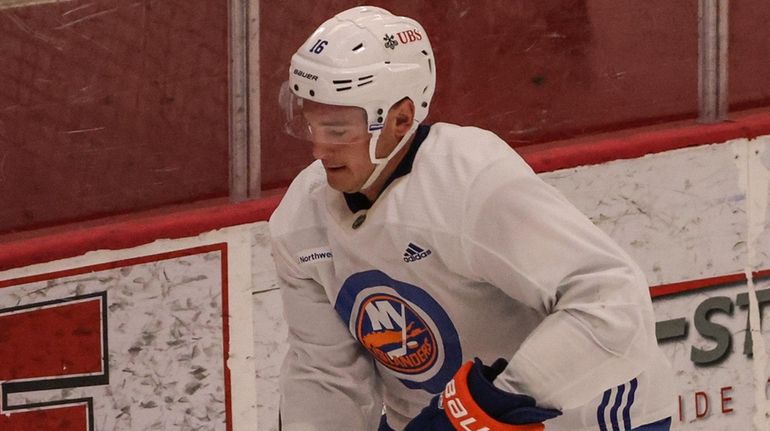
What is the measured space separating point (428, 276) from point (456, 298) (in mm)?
55

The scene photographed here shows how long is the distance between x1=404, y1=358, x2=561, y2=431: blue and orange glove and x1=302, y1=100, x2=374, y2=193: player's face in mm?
366

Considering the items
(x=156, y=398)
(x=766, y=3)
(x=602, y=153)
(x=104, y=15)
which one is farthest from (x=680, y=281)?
(x=104, y=15)

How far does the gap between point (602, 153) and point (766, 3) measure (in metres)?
0.63

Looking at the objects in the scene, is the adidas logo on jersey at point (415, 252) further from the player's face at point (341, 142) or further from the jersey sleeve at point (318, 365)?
the jersey sleeve at point (318, 365)

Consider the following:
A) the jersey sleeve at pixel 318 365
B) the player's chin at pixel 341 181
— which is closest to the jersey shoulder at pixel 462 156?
the player's chin at pixel 341 181

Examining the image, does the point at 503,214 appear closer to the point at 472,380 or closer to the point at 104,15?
the point at 472,380

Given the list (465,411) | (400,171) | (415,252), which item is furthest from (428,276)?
(465,411)

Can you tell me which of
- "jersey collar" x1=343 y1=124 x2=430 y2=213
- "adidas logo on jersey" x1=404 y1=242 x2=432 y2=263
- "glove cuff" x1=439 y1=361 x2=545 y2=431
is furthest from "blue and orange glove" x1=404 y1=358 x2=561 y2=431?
"jersey collar" x1=343 y1=124 x2=430 y2=213

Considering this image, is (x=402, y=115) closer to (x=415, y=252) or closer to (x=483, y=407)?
(x=415, y=252)

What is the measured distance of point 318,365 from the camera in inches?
103

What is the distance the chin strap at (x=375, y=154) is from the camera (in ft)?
7.73

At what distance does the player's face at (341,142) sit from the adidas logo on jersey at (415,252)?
0.43ft

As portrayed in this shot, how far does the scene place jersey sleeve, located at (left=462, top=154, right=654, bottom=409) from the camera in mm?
2160

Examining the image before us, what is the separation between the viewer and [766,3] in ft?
12.5
